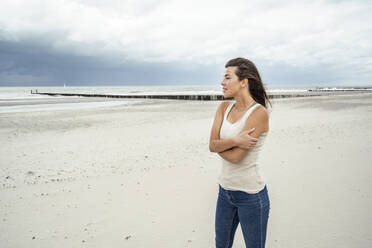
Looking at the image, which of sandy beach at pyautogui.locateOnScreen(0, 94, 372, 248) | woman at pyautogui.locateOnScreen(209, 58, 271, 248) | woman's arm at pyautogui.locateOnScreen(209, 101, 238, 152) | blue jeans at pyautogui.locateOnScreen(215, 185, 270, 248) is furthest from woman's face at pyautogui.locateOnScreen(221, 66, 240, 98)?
blue jeans at pyautogui.locateOnScreen(215, 185, 270, 248)

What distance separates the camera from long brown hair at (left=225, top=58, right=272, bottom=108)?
191 cm

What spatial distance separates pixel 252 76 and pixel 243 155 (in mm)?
620

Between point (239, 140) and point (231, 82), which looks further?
point (231, 82)

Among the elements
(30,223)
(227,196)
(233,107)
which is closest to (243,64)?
(233,107)

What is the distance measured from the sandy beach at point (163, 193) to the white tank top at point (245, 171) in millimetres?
256

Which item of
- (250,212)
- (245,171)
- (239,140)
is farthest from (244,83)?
(250,212)

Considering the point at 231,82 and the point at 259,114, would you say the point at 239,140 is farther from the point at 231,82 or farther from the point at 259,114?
the point at 231,82

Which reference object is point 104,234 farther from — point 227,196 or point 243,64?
point 243,64

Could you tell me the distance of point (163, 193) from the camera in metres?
4.54

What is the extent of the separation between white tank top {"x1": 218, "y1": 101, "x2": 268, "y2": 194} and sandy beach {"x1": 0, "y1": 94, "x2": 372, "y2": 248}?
0.84 feet

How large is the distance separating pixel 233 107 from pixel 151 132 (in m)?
8.76

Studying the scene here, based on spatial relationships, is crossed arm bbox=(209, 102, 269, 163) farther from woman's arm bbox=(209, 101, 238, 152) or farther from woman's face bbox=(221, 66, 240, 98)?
woman's face bbox=(221, 66, 240, 98)

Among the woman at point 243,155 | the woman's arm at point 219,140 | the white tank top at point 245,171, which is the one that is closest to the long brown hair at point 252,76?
the woman at point 243,155

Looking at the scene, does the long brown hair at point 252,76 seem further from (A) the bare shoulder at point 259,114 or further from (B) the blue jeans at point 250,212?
(B) the blue jeans at point 250,212
